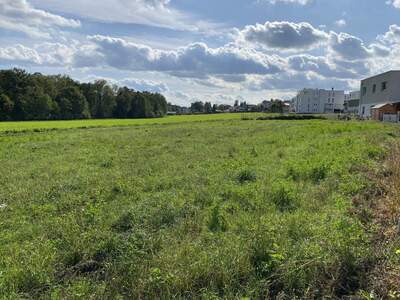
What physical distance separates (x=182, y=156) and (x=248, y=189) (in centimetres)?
799

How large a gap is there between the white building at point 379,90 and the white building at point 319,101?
248 feet

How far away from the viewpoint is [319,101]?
159 meters

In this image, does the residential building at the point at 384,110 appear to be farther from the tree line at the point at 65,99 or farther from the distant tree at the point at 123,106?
the distant tree at the point at 123,106

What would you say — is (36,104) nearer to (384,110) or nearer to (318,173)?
A: (384,110)

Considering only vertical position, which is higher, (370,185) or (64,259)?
(370,185)

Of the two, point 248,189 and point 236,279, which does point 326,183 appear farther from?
point 236,279

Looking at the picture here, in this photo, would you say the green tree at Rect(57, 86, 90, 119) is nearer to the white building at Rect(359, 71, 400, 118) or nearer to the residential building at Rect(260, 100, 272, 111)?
the white building at Rect(359, 71, 400, 118)

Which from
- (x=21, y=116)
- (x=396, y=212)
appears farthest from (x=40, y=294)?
(x=21, y=116)

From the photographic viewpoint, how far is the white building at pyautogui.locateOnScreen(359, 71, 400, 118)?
67875 mm

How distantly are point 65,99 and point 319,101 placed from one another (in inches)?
4382

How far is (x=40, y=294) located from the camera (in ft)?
14.7

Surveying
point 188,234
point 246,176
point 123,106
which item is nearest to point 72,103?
point 123,106

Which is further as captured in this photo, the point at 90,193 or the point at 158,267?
the point at 90,193

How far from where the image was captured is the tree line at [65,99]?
7700 centimetres
